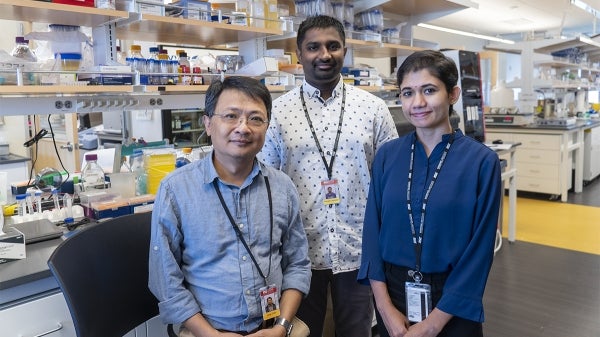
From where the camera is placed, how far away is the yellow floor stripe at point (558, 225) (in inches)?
165

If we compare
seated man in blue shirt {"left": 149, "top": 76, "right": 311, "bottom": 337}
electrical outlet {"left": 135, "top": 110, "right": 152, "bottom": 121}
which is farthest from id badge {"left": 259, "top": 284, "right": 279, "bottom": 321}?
electrical outlet {"left": 135, "top": 110, "right": 152, "bottom": 121}

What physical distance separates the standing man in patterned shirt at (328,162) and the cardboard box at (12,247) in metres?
0.83

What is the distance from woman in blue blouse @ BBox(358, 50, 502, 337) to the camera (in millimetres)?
1282

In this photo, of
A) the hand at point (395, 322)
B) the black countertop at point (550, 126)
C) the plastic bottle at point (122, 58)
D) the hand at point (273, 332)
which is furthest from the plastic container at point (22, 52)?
the black countertop at point (550, 126)

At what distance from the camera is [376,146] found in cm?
178

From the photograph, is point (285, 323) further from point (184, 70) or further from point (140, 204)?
point (184, 70)

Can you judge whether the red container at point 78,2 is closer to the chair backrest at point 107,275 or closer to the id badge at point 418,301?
the chair backrest at point 107,275

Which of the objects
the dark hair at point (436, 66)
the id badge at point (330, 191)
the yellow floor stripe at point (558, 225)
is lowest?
the yellow floor stripe at point (558, 225)

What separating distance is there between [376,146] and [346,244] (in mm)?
394

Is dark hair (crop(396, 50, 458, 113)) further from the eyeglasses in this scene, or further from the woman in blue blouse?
the eyeglasses

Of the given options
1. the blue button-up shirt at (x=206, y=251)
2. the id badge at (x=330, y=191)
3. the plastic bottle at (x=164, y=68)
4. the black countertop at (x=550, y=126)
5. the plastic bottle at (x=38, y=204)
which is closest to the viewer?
the blue button-up shirt at (x=206, y=251)

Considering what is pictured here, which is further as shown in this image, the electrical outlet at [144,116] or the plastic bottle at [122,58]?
the electrical outlet at [144,116]

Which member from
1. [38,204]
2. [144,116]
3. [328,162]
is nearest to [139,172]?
[38,204]

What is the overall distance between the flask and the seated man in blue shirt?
97cm
